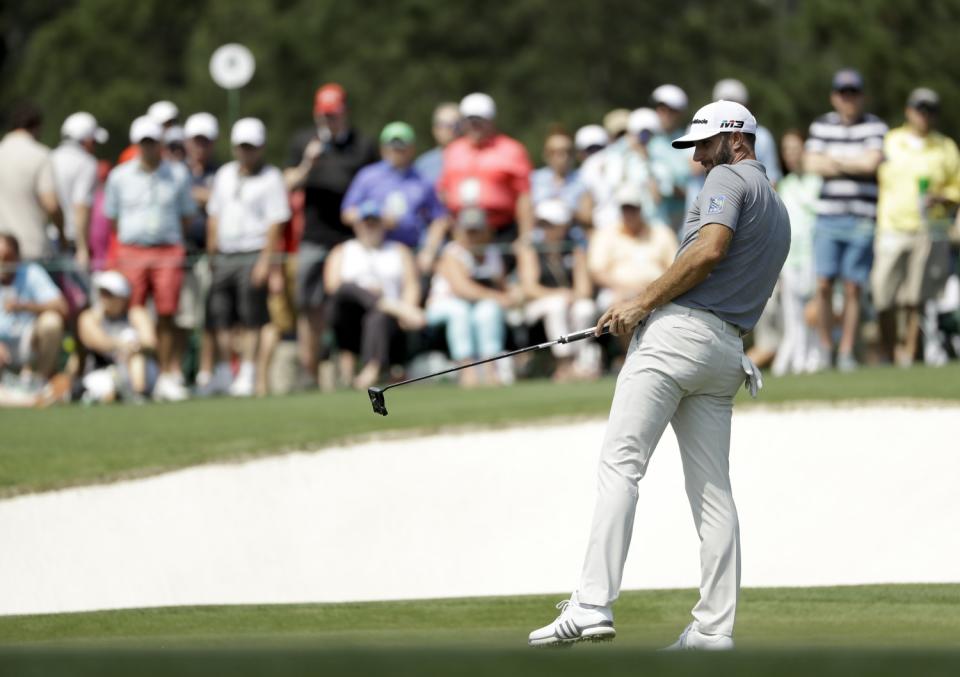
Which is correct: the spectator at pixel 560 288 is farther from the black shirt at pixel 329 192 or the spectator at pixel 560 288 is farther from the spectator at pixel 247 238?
the spectator at pixel 247 238

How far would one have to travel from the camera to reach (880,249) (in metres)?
15.0

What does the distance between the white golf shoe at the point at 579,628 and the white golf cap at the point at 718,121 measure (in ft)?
5.71

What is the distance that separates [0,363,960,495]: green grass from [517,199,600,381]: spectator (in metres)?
0.55

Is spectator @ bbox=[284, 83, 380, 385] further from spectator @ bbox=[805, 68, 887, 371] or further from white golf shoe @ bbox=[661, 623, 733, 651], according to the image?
white golf shoe @ bbox=[661, 623, 733, 651]

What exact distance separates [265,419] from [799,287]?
4.55 meters

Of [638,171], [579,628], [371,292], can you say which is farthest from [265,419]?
[579,628]

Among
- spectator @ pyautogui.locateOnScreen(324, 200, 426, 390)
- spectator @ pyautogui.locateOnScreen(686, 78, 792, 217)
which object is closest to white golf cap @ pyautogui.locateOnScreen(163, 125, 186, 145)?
spectator @ pyautogui.locateOnScreen(324, 200, 426, 390)

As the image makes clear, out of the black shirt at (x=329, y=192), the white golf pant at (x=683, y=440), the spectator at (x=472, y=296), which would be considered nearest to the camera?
the white golf pant at (x=683, y=440)

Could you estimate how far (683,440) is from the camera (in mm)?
7270

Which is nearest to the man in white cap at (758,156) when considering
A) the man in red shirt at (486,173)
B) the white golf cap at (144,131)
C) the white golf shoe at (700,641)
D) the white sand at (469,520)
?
the man in red shirt at (486,173)

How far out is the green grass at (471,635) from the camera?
16.3ft

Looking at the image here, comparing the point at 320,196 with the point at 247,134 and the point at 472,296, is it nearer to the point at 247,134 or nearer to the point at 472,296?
the point at 247,134

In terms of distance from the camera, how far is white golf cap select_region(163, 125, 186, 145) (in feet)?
54.1

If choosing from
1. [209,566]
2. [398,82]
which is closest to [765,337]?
[209,566]
